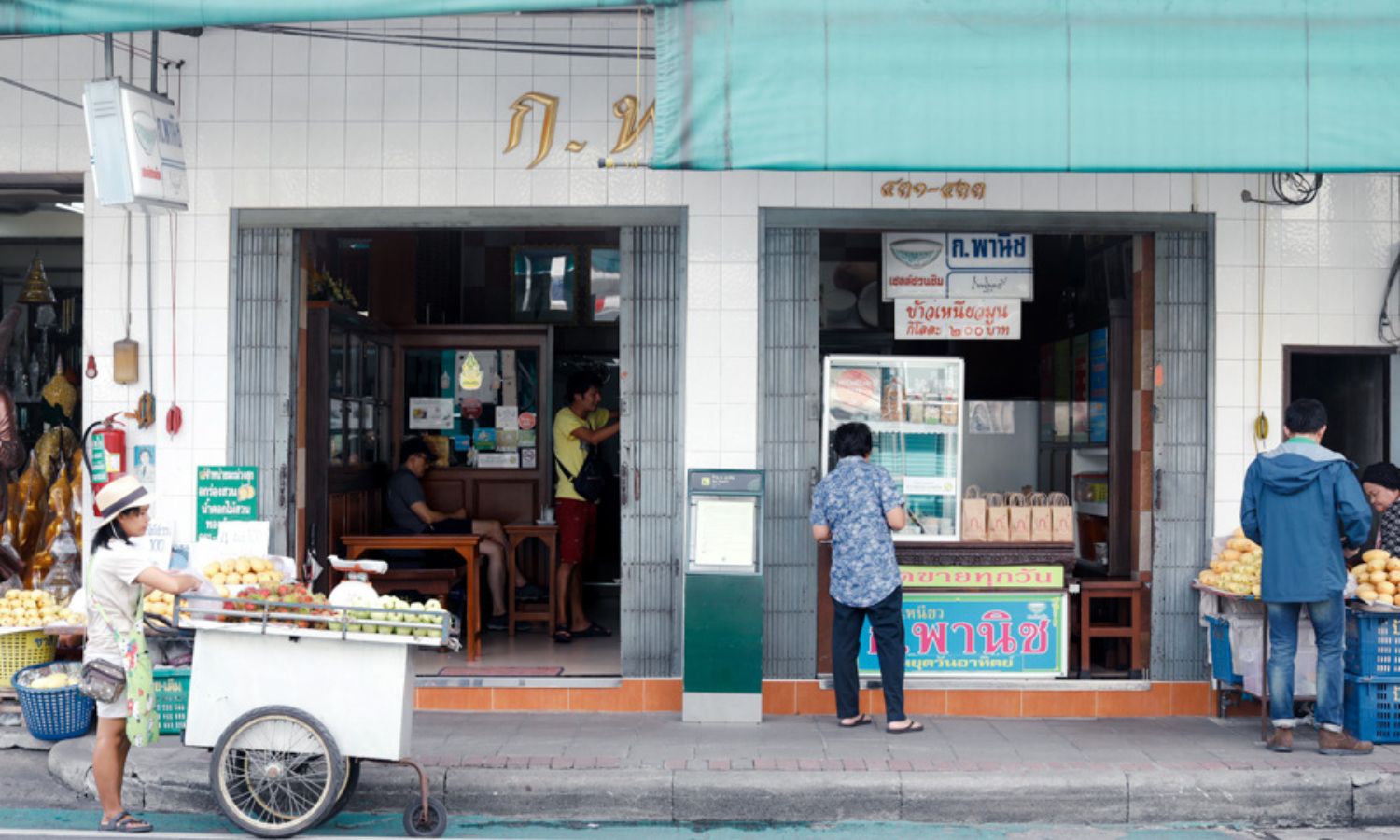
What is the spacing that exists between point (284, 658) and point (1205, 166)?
16.3 ft

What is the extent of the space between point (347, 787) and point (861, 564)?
120 inches

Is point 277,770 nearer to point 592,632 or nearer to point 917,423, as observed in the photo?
point 917,423

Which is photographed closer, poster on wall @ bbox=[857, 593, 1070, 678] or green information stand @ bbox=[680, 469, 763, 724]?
green information stand @ bbox=[680, 469, 763, 724]

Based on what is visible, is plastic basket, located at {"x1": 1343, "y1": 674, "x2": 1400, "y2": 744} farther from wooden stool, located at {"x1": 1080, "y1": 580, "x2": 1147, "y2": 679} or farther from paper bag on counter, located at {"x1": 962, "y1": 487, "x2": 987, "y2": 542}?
paper bag on counter, located at {"x1": 962, "y1": 487, "x2": 987, "y2": 542}

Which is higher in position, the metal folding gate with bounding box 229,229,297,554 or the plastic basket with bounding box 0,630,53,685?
the metal folding gate with bounding box 229,229,297,554

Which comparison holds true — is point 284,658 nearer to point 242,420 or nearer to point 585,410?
point 242,420

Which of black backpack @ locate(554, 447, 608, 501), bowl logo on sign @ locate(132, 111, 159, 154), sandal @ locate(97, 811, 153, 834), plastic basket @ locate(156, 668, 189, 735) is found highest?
bowl logo on sign @ locate(132, 111, 159, 154)

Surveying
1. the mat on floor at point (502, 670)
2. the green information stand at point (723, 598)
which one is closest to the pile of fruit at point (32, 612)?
the mat on floor at point (502, 670)

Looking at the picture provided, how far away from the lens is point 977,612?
28.0 feet

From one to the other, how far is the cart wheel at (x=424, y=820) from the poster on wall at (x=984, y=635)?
3.11 metres

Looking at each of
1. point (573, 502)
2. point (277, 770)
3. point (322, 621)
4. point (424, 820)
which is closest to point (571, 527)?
point (573, 502)

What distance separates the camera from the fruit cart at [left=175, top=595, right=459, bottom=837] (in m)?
5.98

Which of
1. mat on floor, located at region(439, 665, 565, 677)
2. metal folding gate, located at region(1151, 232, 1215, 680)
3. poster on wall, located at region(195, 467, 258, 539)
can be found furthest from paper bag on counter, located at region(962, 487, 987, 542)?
poster on wall, located at region(195, 467, 258, 539)

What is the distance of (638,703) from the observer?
8.42 meters
